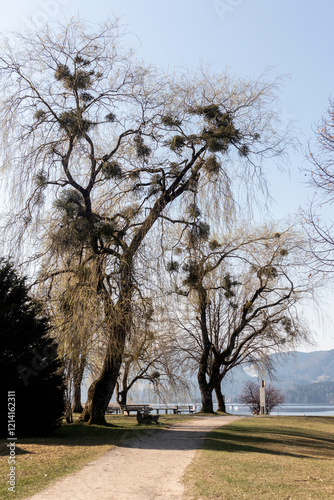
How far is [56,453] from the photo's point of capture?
9.38 meters

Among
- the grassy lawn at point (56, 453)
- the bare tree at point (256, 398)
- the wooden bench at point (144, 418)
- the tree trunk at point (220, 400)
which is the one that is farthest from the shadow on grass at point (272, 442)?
the bare tree at point (256, 398)

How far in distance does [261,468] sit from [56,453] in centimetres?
395

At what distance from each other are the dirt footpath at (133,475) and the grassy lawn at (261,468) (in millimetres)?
325

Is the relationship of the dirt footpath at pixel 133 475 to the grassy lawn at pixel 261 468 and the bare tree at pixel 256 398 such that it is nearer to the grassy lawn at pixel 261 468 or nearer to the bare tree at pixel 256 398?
the grassy lawn at pixel 261 468

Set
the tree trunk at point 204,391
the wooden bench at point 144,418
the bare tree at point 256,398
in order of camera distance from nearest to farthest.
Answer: the wooden bench at point 144,418, the tree trunk at point 204,391, the bare tree at point 256,398

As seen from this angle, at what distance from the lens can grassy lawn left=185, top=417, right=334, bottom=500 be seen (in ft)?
22.2

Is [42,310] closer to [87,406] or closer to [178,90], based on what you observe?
[87,406]

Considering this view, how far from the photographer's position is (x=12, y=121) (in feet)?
38.7

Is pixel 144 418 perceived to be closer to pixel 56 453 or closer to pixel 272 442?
pixel 272 442

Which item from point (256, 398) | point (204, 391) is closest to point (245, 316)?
point (204, 391)

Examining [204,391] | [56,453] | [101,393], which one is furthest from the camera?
[204,391]

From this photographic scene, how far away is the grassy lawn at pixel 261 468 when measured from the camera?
22.2ft
